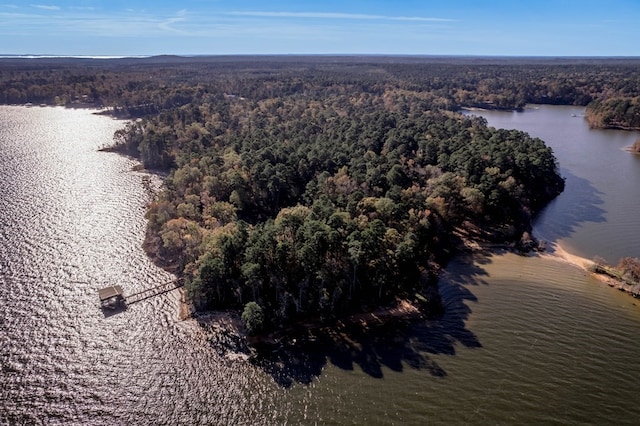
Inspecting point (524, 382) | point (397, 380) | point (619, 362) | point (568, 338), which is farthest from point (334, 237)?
point (619, 362)

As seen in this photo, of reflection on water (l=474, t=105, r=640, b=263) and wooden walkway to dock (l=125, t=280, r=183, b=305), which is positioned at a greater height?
reflection on water (l=474, t=105, r=640, b=263)

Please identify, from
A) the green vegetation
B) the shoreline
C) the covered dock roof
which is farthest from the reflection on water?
the covered dock roof

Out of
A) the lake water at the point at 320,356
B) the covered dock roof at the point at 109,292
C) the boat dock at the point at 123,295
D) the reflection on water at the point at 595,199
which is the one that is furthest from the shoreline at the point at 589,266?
the covered dock roof at the point at 109,292

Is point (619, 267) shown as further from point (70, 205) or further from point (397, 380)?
point (70, 205)

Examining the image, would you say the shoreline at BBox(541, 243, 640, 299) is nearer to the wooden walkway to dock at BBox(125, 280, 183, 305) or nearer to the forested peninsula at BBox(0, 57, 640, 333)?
the forested peninsula at BBox(0, 57, 640, 333)

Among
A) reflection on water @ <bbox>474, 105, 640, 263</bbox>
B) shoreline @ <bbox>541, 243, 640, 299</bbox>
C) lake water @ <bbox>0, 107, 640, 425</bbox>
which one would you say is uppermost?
reflection on water @ <bbox>474, 105, 640, 263</bbox>

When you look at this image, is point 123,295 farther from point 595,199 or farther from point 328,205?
point 595,199

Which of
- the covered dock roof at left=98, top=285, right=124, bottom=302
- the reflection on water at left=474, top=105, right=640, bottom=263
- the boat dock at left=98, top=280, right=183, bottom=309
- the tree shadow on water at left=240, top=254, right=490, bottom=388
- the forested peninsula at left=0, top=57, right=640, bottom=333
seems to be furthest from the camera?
the reflection on water at left=474, top=105, right=640, bottom=263
